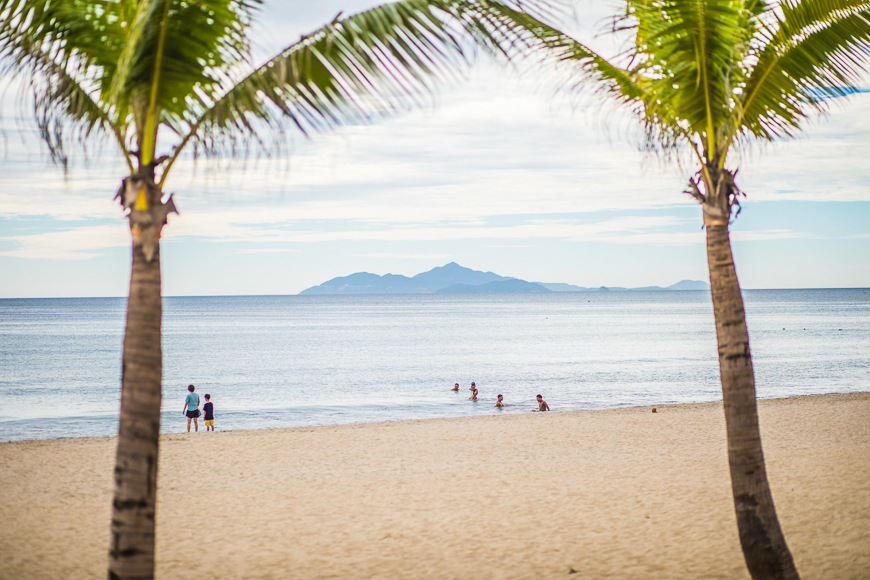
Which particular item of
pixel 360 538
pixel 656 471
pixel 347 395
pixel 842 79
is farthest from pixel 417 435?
pixel 347 395

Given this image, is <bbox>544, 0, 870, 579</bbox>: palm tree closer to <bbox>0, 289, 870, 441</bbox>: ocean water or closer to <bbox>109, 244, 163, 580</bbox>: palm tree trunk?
<bbox>109, 244, 163, 580</bbox>: palm tree trunk

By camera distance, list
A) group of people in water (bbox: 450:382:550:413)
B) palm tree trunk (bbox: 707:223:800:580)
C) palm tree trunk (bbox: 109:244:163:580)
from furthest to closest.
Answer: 1. group of people in water (bbox: 450:382:550:413)
2. palm tree trunk (bbox: 707:223:800:580)
3. palm tree trunk (bbox: 109:244:163:580)

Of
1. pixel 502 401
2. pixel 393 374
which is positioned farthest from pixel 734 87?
pixel 393 374

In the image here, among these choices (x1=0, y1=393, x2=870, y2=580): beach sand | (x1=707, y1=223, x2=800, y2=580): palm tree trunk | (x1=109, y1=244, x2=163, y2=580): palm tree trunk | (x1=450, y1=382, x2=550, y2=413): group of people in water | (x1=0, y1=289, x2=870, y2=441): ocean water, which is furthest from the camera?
(x1=0, y1=289, x2=870, y2=441): ocean water

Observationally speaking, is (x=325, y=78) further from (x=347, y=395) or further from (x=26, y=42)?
(x=347, y=395)

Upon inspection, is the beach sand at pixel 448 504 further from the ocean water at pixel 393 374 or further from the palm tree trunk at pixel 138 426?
the ocean water at pixel 393 374

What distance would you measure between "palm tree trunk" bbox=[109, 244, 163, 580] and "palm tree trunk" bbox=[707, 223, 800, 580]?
13.7 ft

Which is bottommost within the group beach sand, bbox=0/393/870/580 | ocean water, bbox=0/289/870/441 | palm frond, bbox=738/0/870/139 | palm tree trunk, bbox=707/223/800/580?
ocean water, bbox=0/289/870/441

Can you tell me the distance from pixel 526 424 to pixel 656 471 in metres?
6.61

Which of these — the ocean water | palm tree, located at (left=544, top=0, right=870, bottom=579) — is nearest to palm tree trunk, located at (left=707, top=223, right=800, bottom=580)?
palm tree, located at (left=544, top=0, right=870, bottom=579)

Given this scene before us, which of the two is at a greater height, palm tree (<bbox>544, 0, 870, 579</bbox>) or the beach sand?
palm tree (<bbox>544, 0, 870, 579</bbox>)

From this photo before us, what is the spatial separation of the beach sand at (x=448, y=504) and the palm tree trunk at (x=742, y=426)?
1.33 m

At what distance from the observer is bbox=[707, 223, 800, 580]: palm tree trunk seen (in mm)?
5148

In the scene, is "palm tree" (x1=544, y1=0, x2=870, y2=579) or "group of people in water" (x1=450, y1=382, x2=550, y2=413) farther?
"group of people in water" (x1=450, y1=382, x2=550, y2=413)
